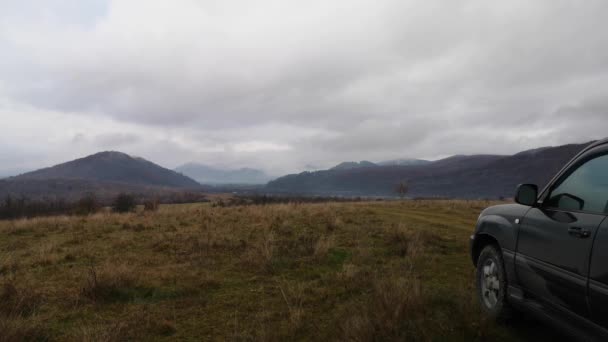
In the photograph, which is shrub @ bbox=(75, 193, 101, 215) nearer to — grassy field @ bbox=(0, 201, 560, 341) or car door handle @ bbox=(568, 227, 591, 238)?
grassy field @ bbox=(0, 201, 560, 341)

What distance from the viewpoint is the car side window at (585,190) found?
3064 millimetres

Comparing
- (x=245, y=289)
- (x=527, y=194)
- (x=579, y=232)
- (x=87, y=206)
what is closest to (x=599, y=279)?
(x=579, y=232)

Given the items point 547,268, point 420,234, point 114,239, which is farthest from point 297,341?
point 114,239

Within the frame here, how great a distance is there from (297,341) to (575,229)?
297cm

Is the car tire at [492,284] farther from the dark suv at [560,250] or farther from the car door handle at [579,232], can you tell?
the car door handle at [579,232]

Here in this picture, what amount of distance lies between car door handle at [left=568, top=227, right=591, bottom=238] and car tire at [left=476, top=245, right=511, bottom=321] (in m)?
1.39

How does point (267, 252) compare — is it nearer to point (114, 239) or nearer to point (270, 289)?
point (270, 289)

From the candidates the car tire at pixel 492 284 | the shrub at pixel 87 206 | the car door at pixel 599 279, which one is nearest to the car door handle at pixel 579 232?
the car door at pixel 599 279

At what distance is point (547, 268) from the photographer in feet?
11.2

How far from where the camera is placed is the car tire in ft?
14.1

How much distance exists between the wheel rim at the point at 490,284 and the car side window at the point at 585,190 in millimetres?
1270

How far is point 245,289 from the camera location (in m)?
6.38

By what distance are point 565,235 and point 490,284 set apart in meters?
1.77

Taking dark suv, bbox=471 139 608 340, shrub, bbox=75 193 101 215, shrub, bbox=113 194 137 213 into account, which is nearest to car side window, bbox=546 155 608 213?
dark suv, bbox=471 139 608 340
